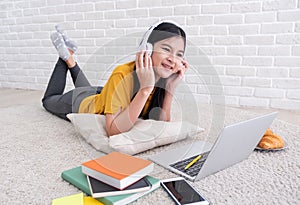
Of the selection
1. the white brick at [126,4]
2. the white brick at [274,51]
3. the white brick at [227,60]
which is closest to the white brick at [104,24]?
the white brick at [126,4]

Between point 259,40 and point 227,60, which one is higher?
point 259,40

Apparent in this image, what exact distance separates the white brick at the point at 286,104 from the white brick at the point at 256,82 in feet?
0.35

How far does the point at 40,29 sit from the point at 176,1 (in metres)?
1.19

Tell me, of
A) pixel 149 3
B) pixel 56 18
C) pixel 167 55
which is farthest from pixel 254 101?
pixel 56 18

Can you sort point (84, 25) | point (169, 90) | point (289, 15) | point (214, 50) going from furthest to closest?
point (84, 25)
point (214, 50)
point (289, 15)
point (169, 90)

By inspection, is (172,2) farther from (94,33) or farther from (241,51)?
(94,33)

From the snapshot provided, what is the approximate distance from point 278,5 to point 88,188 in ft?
4.76

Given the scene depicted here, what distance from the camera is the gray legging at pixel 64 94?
4.17 ft

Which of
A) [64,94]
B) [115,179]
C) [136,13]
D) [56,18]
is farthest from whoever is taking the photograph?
[56,18]

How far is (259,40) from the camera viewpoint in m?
1.66

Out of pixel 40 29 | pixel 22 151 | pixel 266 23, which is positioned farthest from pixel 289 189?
pixel 40 29

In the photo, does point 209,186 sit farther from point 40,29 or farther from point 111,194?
point 40,29

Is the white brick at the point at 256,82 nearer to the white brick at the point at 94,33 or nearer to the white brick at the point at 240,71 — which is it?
the white brick at the point at 240,71

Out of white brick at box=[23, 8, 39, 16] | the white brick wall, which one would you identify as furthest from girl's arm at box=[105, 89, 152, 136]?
white brick at box=[23, 8, 39, 16]
